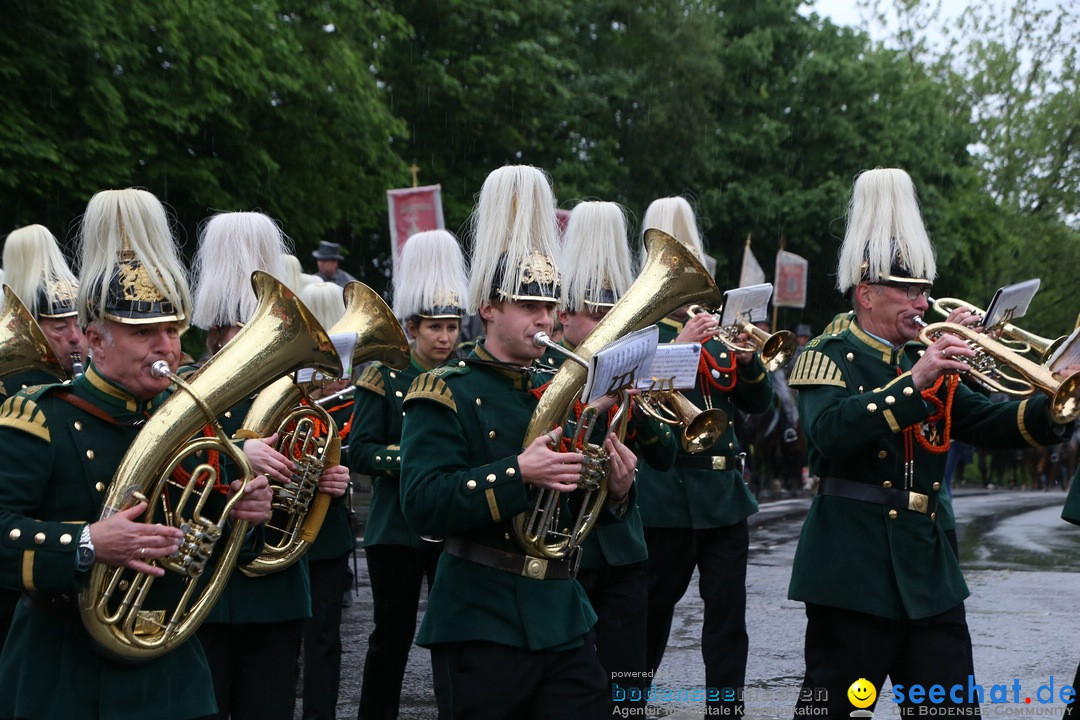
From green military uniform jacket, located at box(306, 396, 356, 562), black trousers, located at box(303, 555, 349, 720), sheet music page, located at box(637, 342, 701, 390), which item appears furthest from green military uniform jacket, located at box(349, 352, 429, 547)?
sheet music page, located at box(637, 342, 701, 390)

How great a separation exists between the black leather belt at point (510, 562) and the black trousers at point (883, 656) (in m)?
1.49

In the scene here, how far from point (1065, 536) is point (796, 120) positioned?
74.0ft

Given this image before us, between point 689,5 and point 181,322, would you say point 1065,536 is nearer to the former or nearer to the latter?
point 181,322

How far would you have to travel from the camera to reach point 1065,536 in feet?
48.2

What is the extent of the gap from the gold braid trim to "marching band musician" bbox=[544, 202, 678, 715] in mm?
857

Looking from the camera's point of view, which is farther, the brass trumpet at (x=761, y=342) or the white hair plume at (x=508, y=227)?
the brass trumpet at (x=761, y=342)

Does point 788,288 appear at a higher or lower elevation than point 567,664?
higher

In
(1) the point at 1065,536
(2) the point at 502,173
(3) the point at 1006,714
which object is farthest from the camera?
(1) the point at 1065,536

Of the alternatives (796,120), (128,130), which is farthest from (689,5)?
(128,130)

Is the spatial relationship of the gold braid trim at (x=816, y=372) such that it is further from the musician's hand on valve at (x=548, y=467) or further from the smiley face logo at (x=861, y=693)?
the musician's hand on valve at (x=548, y=467)

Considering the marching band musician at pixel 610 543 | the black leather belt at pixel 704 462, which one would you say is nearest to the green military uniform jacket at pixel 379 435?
the marching band musician at pixel 610 543

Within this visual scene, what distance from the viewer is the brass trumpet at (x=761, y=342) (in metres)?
7.69

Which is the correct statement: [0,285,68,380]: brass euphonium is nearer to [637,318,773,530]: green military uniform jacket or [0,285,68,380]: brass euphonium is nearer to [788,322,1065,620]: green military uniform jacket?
[637,318,773,530]: green military uniform jacket

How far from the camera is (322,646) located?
6789 millimetres
